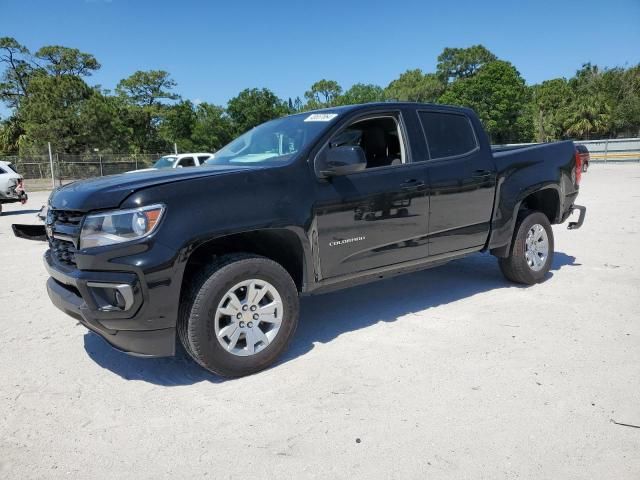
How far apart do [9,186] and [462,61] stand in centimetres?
7491

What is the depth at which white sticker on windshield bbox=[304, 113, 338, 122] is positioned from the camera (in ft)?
12.6

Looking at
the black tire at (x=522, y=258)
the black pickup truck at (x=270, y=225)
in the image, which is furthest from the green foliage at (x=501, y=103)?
the black pickup truck at (x=270, y=225)

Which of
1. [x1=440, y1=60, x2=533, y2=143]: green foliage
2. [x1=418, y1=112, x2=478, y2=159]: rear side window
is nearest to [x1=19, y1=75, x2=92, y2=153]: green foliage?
Answer: [x1=418, y1=112, x2=478, y2=159]: rear side window

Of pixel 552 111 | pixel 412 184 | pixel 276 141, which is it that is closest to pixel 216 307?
pixel 276 141

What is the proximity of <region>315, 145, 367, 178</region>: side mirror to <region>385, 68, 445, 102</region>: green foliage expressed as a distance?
229 ft

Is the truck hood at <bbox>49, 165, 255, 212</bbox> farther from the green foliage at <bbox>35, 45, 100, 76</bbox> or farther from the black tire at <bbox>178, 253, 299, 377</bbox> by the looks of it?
the green foliage at <bbox>35, 45, 100, 76</bbox>

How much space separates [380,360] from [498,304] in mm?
1787

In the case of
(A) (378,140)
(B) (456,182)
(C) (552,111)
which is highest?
(C) (552,111)

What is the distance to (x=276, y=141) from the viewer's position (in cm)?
404

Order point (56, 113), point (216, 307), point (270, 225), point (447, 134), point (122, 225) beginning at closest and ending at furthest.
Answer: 1. point (122, 225)
2. point (216, 307)
3. point (270, 225)
4. point (447, 134)
5. point (56, 113)

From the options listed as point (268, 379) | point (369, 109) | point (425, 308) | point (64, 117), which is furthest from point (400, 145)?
point (64, 117)

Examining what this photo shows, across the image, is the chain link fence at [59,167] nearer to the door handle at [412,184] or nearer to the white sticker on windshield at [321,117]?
the white sticker on windshield at [321,117]

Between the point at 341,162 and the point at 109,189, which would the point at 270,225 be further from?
the point at 109,189

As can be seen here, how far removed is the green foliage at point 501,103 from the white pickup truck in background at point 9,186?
53.4 m
